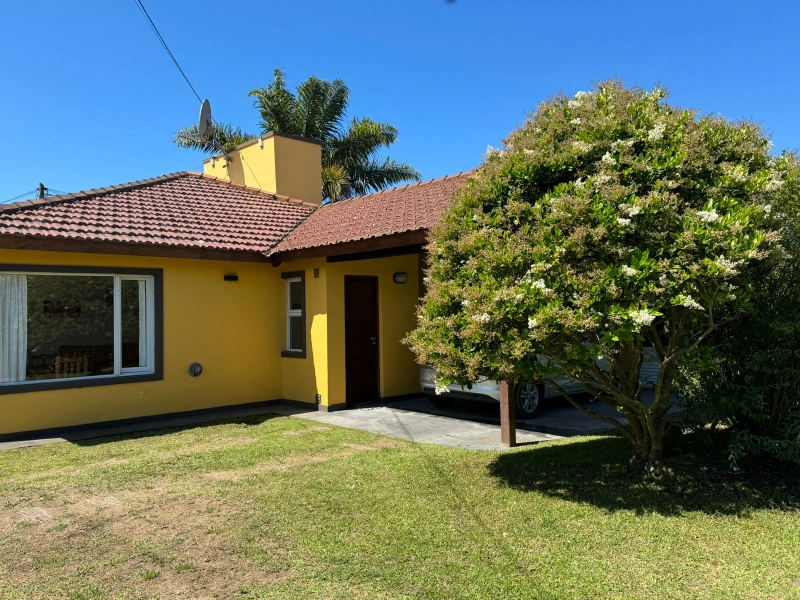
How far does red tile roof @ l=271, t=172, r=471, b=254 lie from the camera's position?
9.17 meters

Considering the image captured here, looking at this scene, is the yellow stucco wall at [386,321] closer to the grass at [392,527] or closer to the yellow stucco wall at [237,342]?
the yellow stucco wall at [237,342]

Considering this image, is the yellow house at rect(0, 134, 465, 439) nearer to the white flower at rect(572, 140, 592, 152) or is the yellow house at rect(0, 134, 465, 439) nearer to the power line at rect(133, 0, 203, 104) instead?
the power line at rect(133, 0, 203, 104)

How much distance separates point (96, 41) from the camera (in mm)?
11078

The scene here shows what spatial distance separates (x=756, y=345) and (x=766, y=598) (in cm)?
271

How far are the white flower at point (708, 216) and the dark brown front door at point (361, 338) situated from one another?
7.26 meters

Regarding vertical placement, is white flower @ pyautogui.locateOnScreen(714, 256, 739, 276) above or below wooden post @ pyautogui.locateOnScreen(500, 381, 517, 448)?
above

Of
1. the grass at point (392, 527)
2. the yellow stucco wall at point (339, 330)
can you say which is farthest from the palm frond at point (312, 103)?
the grass at point (392, 527)

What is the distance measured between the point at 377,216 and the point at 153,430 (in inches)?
211

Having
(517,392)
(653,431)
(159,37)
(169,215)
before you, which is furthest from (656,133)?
(159,37)

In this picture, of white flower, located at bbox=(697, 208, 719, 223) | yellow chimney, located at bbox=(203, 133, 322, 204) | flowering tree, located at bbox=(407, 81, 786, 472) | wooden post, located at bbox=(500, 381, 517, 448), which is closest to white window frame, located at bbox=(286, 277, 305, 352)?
yellow chimney, located at bbox=(203, 133, 322, 204)

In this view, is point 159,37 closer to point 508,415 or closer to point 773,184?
point 508,415

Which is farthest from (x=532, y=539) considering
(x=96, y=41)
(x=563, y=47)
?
(x=96, y=41)

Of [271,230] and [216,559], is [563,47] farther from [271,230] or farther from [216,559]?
[216,559]

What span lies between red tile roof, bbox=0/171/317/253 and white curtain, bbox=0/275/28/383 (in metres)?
0.93
